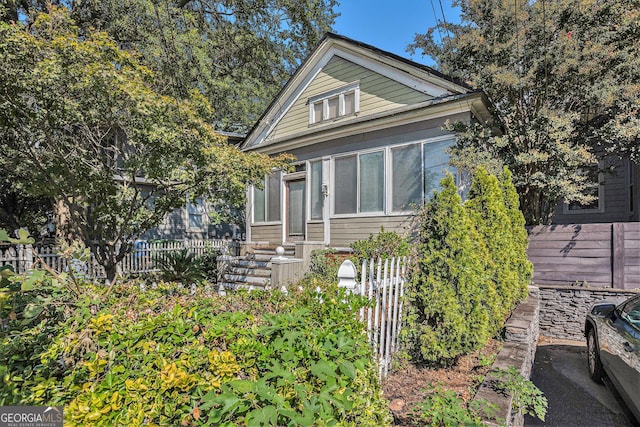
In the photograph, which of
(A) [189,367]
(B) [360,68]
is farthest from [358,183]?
(A) [189,367]

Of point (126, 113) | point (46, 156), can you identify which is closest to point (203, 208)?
point (46, 156)

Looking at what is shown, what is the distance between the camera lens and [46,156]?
7203mm

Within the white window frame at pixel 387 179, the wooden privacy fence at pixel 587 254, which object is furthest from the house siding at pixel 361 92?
the wooden privacy fence at pixel 587 254

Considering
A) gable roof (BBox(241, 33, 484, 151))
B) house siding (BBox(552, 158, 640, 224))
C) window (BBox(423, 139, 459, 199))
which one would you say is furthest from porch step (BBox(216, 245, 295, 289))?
house siding (BBox(552, 158, 640, 224))

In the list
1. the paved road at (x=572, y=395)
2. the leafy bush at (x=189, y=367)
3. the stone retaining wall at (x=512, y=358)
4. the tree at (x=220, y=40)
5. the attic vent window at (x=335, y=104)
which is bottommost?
the paved road at (x=572, y=395)

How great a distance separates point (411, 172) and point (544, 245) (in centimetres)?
327

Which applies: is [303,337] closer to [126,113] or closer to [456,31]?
[126,113]

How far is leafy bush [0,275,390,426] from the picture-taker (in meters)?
1.36

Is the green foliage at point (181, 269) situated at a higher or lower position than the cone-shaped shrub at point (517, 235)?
lower

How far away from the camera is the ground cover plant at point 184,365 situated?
4.47ft

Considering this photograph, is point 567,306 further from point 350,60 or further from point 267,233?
point 267,233

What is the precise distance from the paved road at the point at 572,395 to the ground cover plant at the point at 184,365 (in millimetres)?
3286

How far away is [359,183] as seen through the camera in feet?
29.6

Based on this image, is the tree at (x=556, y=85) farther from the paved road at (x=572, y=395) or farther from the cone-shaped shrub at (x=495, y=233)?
the paved road at (x=572, y=395)
